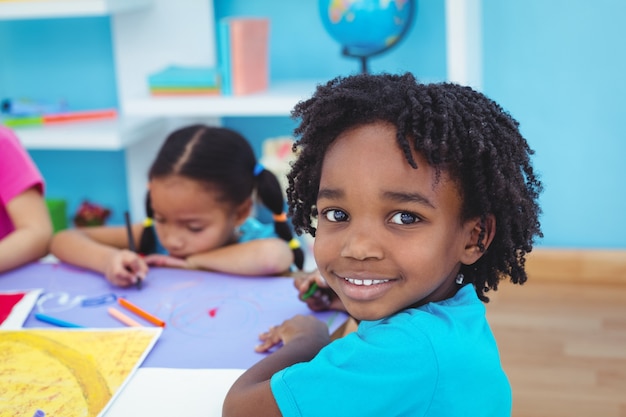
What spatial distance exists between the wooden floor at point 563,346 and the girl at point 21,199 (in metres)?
1.11

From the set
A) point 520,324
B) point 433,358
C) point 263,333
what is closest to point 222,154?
point 263,333

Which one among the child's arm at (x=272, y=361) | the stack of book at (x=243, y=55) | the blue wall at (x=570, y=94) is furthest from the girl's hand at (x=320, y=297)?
the blue wall at (x=570, y=94)

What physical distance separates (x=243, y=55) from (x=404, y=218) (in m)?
1.58

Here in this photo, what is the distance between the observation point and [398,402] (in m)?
0.82

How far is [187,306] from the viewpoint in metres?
1.28

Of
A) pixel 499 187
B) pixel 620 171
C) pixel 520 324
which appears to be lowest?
pixel 520 324

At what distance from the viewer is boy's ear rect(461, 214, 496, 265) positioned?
37.6 inches

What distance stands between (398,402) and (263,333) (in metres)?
0.37

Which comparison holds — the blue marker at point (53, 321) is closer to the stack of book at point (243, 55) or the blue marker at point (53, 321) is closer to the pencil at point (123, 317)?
the pencil at point (123, 317)

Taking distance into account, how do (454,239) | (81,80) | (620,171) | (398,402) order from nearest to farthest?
1. (398,402)
2. (454,239)
3. (620,171)
4. (81,80)

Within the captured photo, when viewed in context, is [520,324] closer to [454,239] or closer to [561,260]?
[561,260]

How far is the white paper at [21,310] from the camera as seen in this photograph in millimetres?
1203

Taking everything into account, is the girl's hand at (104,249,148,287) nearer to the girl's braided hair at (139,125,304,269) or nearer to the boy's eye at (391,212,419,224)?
the girl's braided hair at (139,125,304,269)

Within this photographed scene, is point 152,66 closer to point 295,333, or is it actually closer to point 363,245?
point 295,333
